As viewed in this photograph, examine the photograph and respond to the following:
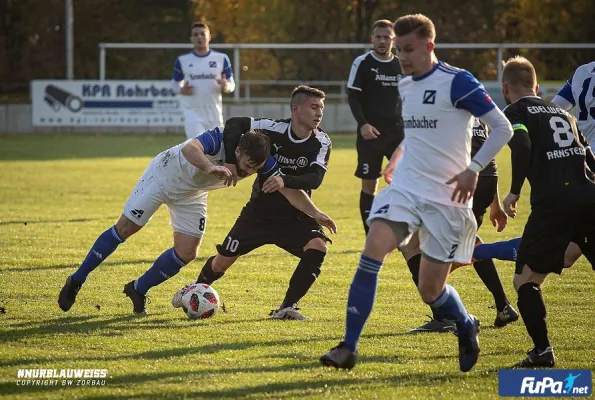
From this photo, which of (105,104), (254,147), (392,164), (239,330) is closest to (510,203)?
(392,164)

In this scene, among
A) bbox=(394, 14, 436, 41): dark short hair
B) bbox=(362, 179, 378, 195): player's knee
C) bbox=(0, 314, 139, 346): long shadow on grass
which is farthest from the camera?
bbox=(362, 179, 378, 195): player's knee

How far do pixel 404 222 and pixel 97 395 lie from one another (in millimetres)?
1824

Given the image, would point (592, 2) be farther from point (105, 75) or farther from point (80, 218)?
point (80, 218)

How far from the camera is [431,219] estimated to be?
580 cm

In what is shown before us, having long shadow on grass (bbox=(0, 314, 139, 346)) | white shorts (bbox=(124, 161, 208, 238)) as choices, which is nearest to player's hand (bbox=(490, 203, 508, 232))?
white shorts (bbox=(124, 161, 208, 238))

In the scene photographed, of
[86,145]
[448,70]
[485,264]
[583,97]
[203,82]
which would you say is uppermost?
[448,70]

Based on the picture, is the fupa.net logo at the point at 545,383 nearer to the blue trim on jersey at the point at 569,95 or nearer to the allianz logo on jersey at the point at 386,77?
the blue trim on jersey at the point at 569,95

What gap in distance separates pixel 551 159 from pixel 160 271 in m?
2.96

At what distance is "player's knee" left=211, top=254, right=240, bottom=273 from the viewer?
7.88m

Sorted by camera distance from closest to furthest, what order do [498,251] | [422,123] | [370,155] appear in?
[422,123], [498,251], [370,155]

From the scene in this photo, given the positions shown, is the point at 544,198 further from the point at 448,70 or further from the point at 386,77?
the point at 386,77

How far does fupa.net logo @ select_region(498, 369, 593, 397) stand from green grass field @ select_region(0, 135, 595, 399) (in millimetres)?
93

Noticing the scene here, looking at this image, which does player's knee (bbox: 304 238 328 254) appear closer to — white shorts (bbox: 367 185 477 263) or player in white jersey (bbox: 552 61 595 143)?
white shorts (bbox: 367 185 477 263)

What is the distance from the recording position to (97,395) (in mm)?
5367
